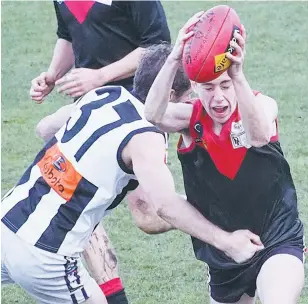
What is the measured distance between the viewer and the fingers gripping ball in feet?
13.6

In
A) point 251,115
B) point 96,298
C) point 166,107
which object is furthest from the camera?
point 96,298

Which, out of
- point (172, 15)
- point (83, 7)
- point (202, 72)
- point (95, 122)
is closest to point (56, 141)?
point (95, 122)

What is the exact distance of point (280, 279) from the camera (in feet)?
14.7

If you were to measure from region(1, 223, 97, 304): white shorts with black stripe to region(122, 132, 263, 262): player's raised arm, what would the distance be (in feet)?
1.78

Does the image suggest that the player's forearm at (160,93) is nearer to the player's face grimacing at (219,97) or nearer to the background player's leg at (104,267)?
the player's face grimacing at (219,97)

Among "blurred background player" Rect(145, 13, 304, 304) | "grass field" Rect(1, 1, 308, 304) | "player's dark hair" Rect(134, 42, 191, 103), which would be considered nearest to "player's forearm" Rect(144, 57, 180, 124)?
"blurred background player" Rect(145, 13, 304, 304)

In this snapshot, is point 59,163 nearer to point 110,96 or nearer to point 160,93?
point 110,96

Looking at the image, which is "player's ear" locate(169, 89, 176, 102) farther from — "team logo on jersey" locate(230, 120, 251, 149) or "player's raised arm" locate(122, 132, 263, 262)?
"team logo on jersey" locate(230, 120, 251, 149)

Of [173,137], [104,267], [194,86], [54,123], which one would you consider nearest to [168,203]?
[194,86]

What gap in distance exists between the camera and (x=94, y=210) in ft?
15.5

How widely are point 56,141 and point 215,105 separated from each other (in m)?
0.83

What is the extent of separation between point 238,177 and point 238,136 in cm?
23

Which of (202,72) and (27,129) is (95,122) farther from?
(27,129)

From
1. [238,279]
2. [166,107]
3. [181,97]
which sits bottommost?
[238,279]
